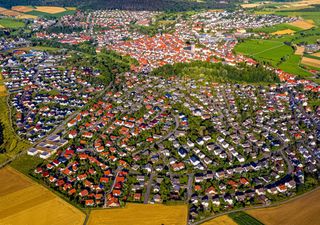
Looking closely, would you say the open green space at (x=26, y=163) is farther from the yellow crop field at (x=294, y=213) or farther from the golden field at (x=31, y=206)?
the yellow crop field at (x=294, y=213)

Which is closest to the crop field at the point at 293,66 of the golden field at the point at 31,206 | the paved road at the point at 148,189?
the paved road at the point at 148,189

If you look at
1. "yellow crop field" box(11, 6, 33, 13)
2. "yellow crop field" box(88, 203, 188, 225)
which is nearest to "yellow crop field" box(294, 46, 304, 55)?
"yellow crop field" box(88, 203, 188, 225)

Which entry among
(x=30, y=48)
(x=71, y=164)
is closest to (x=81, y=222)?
(x=71, y=164)

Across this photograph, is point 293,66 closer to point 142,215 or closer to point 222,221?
point 222,221

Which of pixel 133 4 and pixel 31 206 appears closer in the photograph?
pixel 31 206

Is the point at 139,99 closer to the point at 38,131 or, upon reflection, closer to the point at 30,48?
the point at 38,131

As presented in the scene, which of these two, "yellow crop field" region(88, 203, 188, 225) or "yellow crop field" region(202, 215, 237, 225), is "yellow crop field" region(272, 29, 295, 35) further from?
"yellow crop field" region(88, 203, 188, 225)

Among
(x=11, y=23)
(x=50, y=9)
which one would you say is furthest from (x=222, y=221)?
(x=50, y=9)
